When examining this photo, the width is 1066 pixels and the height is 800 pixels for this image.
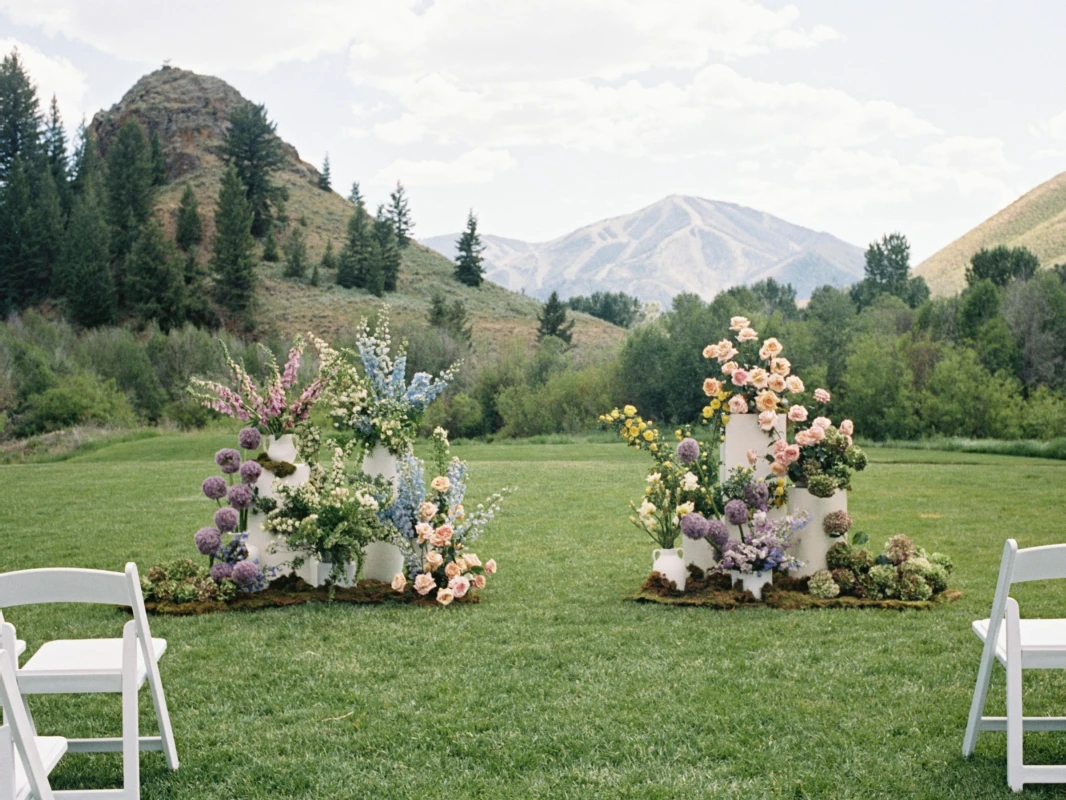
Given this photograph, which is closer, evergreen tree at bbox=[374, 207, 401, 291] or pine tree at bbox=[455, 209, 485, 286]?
evergreen tree at bbox=[374, 207, 401, 291]

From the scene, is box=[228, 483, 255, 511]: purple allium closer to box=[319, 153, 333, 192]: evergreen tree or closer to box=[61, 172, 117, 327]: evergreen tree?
box=[61, 172, 117, 327]: evergreen tree

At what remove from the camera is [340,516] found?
24.4ft

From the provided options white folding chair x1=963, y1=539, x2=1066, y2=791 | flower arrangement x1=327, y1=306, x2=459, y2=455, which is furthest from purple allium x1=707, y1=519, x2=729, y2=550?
white folding chair x1=963, y1=539, x2=1066, y2=791

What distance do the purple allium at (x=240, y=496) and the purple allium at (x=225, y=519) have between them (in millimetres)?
84

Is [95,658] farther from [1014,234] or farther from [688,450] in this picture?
[1014,234]

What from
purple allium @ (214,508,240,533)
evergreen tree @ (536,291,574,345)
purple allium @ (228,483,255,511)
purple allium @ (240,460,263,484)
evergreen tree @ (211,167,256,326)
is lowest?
purple allium @ (214,508,240,533)

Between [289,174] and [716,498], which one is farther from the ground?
[289,174]

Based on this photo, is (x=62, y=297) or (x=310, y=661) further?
(x=62, y=297)

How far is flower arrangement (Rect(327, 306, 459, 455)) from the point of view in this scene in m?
7.71

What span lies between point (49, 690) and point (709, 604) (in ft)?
15.8

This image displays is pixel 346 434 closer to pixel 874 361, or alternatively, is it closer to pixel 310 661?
pixel 310 661

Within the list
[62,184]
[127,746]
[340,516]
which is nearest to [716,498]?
[340,516]

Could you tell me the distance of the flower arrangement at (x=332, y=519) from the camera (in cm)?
737

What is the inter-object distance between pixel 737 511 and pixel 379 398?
3.05 m
